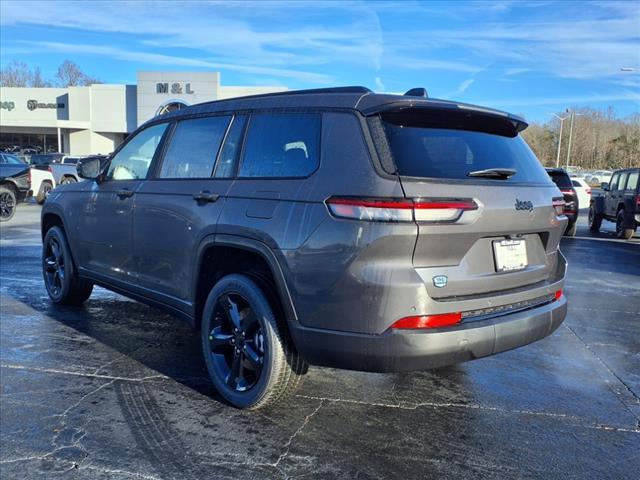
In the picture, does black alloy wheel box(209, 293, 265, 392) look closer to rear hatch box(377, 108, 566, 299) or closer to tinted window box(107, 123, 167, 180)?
rear hatch box(377, 108, 566, 299)

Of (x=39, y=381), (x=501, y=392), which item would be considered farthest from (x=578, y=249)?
(x=39, y=381)

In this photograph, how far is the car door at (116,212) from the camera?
4617mm

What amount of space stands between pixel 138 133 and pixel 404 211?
300cm

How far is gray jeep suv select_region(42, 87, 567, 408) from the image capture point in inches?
112

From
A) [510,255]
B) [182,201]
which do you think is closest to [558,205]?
[510,255]

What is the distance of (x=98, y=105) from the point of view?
1932 inches

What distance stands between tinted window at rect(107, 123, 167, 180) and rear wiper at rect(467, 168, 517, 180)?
261 centimetres

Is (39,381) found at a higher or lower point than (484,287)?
lower

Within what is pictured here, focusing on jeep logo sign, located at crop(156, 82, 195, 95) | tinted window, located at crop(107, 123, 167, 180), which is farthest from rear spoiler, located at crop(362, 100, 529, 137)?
jeep logo sign, located at crop(156, 82, 195, 95)

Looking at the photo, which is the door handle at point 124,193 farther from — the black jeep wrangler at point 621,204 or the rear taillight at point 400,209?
the black jeep wrangler at point 621,204

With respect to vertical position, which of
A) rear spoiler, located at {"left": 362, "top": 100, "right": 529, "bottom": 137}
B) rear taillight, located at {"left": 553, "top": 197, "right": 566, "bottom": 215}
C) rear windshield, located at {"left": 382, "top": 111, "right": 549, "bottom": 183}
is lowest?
rear taillight, located at {"left": 553, "top": 197, "right": 566, "bottom": 215}

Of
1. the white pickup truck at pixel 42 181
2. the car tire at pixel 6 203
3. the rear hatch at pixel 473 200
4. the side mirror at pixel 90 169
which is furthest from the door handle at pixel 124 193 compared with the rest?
the white pickup truck at pixel 42 181

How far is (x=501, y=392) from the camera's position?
3.99 m

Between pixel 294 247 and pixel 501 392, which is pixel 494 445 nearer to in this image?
pixel 501 392
